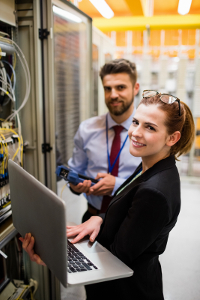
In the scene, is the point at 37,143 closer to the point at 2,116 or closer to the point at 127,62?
the point at 2,116

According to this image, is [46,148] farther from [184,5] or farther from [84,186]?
[184,5]

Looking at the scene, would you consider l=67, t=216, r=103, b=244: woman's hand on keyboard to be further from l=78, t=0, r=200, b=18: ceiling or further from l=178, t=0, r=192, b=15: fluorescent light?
l=78, t=0, r=200, b=18: ceiling

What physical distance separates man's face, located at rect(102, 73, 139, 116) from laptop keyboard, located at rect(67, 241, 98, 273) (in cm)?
95

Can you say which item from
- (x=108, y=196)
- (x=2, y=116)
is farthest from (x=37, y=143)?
(x=108, y=196)

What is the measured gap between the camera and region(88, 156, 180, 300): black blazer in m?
0.87

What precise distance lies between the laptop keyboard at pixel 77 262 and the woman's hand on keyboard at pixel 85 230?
0.05 meters

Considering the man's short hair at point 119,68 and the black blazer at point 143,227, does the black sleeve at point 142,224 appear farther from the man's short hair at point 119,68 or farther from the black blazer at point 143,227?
the man's short hair at point 119,68

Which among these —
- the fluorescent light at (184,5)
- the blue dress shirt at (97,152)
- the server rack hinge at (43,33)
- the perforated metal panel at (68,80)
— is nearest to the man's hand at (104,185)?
the blue dress shirt at (97,152)

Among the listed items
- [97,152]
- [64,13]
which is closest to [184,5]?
[64,13]

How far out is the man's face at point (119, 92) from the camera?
1.67 meters

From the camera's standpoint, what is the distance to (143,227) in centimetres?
89

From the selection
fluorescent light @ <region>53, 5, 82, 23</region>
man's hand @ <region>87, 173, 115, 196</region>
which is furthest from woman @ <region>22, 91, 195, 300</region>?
fluorescent light @ <region>53, 5, 82, 23</region>

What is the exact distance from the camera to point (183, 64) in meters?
3.92

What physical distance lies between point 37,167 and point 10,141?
12.7 inches
